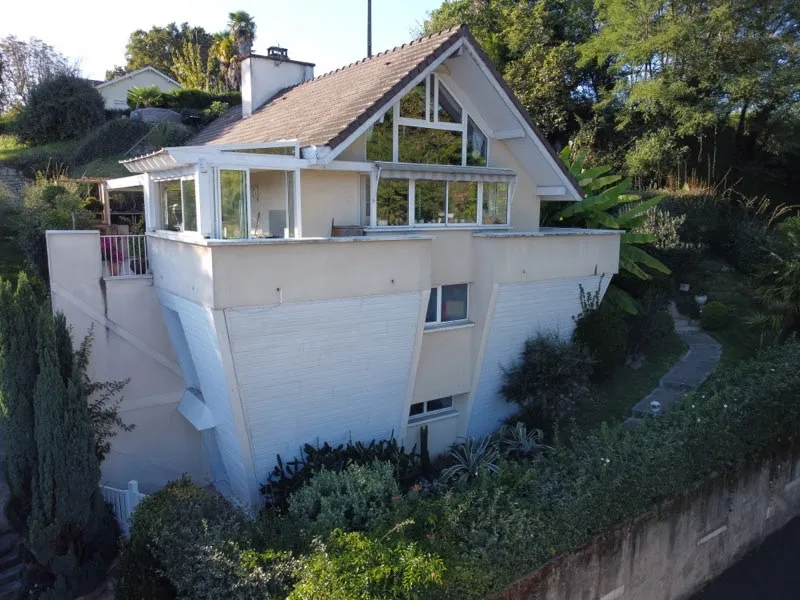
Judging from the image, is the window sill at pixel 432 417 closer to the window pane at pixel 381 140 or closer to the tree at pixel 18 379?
the window pane at pixel 381 140

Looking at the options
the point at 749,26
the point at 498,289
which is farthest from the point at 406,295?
the point at 749,26

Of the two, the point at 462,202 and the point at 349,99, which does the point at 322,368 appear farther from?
the point at 349,99

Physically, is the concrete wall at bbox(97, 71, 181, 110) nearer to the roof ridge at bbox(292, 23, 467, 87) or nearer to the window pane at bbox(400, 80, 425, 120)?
the roof ridge at bbox(292, 23, 467, 87)

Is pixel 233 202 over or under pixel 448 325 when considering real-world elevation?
over

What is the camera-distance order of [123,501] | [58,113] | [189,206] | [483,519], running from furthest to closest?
[58,113] → [189,206] → [123,501] → [483,519]

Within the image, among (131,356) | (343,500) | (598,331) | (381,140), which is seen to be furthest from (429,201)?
(131,356)

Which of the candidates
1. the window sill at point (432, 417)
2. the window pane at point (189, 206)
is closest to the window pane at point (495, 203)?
the window sill at point (432, 417)

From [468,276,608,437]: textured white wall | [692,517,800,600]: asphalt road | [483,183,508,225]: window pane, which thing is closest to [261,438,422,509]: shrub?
[468,276,608,437]: textured white wall
